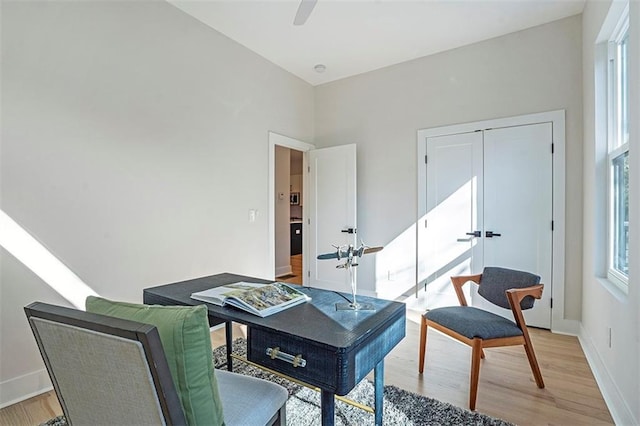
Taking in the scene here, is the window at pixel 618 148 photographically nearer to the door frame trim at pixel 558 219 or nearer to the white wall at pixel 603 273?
the white wall at pixel 603 273

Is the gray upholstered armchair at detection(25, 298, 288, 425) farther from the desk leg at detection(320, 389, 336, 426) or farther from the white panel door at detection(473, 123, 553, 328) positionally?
the white panel door at detection(473, 123, 553, 328)

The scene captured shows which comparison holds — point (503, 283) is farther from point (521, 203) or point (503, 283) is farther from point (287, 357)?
point (287, 357)

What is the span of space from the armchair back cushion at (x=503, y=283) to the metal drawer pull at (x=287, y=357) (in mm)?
1615

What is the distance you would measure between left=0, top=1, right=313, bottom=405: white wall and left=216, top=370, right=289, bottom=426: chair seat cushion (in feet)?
5.20

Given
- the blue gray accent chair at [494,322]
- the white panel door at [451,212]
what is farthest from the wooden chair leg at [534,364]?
the white panel door at [451,212]

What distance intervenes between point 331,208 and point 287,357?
3.22 metres

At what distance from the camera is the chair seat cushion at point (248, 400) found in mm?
1090

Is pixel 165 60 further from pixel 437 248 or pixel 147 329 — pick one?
pixel 437 248

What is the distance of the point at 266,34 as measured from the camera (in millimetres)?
3262

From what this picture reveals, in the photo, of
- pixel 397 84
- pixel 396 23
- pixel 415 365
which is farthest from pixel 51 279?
pixel 397 84

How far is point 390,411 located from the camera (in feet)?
5.93

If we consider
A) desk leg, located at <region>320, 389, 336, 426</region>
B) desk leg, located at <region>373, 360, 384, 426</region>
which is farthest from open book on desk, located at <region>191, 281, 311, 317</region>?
desk leg, located at <region>373, 360, 384, 426</region>

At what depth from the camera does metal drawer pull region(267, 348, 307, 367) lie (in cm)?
115

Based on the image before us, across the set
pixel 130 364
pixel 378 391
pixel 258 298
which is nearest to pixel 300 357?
pixel 258 298
